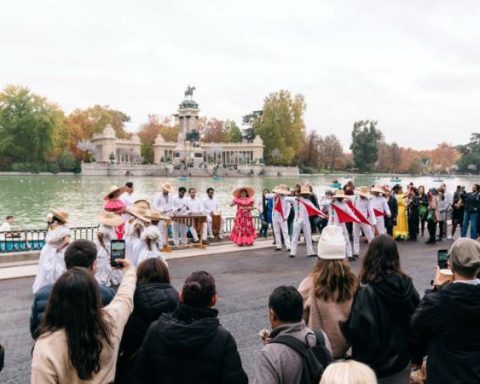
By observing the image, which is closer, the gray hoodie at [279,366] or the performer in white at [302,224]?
the gray hoodie at [279,366]

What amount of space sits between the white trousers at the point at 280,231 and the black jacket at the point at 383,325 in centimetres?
1102

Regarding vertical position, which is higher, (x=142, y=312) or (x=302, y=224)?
(x=142, y=312)

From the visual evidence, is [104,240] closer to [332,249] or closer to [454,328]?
[332,249]

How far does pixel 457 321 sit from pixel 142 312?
2.29m

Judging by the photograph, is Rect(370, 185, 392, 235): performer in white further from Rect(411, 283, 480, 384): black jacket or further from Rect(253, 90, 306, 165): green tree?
Rect(253, 90, 306, 165): green tree

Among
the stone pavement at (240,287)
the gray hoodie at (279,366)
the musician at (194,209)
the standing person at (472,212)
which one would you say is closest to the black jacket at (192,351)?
the gray hoodie at (279,366)

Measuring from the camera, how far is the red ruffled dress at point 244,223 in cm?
1597

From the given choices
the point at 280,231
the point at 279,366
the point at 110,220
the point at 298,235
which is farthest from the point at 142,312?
the point at 280,231

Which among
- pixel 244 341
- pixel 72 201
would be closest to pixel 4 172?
pixel 72 201

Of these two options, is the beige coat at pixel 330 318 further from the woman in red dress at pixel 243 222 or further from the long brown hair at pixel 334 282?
the woman in red dress at pixel 243 222

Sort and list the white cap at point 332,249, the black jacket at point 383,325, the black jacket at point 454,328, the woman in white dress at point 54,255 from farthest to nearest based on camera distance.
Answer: the woman in white dress at point 54,255 → the white cap at point 332,249 → the black jacket at point 383,325 → the black jacket at point 454,328

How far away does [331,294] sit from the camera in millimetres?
4070

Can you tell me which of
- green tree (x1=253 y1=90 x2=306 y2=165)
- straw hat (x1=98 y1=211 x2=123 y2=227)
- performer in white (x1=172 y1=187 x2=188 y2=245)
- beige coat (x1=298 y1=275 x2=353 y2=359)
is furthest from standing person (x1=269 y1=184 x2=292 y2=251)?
green tree (x1=253 y1=90 x2=306 y2=165)

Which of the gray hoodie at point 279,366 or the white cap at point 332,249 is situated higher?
the white cap at point 332,249
